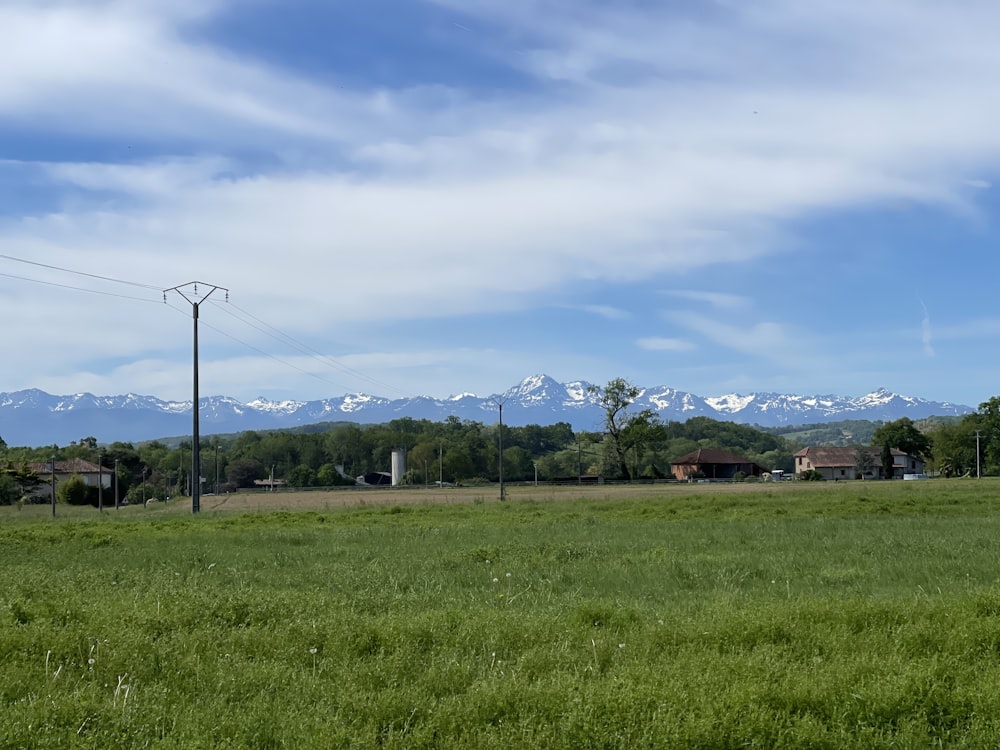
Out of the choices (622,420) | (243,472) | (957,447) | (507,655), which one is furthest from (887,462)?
(507,655)

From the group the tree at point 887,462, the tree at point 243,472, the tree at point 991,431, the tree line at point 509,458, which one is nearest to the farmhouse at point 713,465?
the tree line at point 509,458

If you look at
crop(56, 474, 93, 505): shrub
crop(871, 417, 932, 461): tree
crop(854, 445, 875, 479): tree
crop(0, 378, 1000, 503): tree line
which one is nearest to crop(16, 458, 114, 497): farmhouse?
crop(0, 378, 1000, 503): tree line

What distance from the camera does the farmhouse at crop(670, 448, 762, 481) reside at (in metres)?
179

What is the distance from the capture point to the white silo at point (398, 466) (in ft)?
556

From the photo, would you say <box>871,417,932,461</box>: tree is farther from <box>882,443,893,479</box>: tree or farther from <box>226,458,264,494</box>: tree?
<box>226,458,264,494</box>: tree

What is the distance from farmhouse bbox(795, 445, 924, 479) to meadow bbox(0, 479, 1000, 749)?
552 feet

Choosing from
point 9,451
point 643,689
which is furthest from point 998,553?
point 9,451

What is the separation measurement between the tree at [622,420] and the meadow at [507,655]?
398 ft

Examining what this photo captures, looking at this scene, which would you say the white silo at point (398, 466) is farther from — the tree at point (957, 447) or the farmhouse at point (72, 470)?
the tree at point (957, 447)

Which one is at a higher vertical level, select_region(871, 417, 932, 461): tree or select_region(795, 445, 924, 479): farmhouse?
select_region(871, 417, 932, 461): tree

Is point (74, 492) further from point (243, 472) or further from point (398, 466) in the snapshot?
point (243, 472)

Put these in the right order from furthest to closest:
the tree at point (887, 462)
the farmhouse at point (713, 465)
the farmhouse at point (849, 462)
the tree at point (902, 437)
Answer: the farmhouse at point (713, 465) → the farmhouse at point (849, 462) → the tree at point (902, 437) → the tree at point (887, 462)

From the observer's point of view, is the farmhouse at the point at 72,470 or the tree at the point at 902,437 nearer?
the farmhouse at the point at 72,470

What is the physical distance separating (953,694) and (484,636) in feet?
16.5
